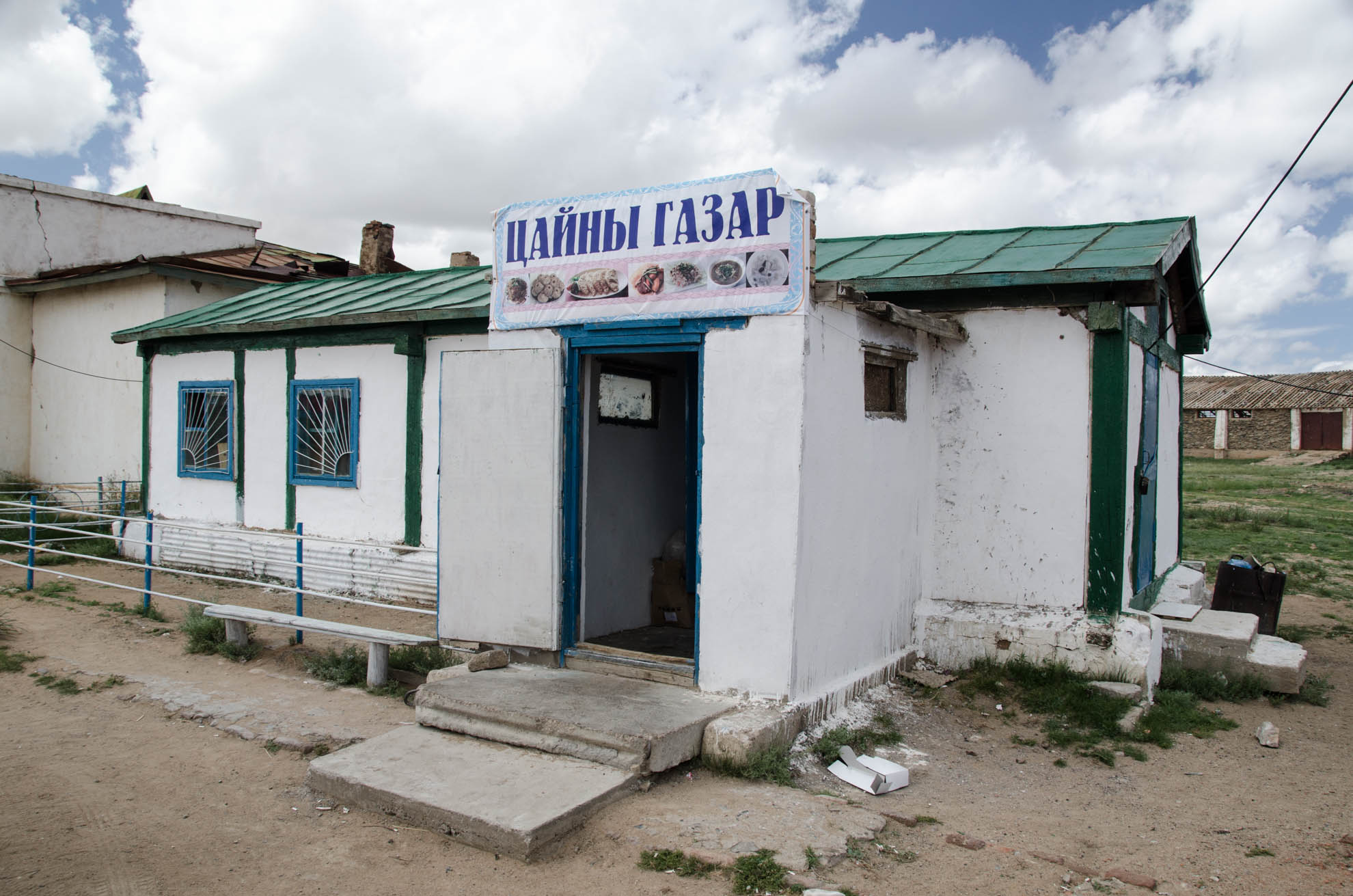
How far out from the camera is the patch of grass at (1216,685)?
6.58m

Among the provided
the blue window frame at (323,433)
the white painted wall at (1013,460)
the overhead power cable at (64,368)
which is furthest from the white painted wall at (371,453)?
the overhead power cable at (64,368)

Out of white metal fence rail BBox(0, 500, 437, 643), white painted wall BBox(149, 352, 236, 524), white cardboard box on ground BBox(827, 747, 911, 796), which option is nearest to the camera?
white cardboard box on ground BBox(827, 747, 911, 796)

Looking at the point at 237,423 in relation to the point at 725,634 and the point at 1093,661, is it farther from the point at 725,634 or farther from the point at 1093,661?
the point at 1093,661

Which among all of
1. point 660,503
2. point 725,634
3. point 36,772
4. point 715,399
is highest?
point 715,399

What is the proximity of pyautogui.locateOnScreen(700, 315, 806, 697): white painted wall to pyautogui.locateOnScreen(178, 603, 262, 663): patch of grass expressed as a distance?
416 cm

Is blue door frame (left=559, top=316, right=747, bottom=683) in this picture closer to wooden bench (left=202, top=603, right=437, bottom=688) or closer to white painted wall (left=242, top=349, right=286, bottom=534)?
wooden bench (left=202, top=603, right=437, bottom=688)

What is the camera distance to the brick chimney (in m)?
15.7

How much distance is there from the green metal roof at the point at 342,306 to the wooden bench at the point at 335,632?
3.42 m

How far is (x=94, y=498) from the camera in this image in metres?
14.8

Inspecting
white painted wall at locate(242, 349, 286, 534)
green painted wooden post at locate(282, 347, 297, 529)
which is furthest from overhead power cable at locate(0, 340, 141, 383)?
green painted wooden post at locate(282, 347, 297, 529)

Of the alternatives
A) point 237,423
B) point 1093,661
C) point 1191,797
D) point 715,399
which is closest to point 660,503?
point 715,399

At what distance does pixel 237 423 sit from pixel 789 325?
8.53m

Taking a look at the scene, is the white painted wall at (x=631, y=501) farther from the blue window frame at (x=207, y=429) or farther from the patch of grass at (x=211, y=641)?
the blue window frame at (x=207, y=429)

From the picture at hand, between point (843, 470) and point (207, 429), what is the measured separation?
30.1 ft
